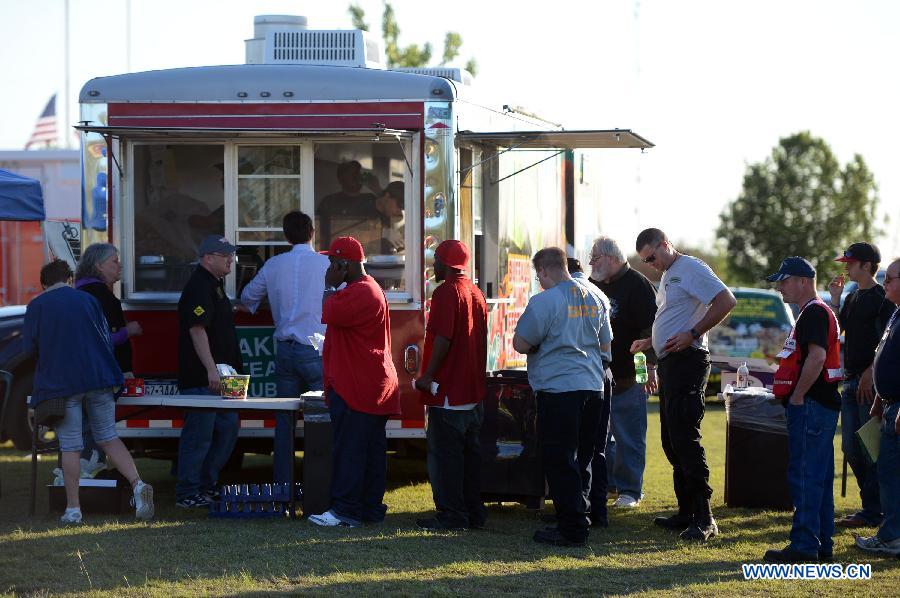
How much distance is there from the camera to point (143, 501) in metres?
8.66

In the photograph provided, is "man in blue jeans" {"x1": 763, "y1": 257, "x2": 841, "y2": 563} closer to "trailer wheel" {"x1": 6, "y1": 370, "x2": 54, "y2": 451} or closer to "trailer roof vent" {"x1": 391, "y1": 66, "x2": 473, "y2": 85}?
"trailer roof vent" {"x1": 391, "y1": 66, "x2": 473, "y2": 85}

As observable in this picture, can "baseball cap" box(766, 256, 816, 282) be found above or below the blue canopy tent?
below

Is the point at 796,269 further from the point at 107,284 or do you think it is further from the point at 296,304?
the point at 107,284

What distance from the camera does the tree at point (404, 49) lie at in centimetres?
2138

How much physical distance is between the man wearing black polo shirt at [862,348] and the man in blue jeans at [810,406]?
140cm

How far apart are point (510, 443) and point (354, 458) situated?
1.22 m

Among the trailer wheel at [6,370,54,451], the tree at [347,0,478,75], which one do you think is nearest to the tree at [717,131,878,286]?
the tree at [347,0,478,75]

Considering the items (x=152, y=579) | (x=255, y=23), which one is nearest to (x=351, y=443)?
(x=152, y=579)

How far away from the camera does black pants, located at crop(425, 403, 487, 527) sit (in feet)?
27.2

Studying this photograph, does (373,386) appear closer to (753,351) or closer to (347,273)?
(347,273)

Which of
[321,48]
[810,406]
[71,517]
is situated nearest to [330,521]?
[71,517]

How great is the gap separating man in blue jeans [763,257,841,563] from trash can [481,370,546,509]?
196cm

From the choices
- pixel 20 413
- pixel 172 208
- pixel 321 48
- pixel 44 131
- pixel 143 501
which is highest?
pixel 44 131

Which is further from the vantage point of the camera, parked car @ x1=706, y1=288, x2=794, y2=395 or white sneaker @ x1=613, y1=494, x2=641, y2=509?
parked car @ x1=706, y1=288, x2=794, y2=395
